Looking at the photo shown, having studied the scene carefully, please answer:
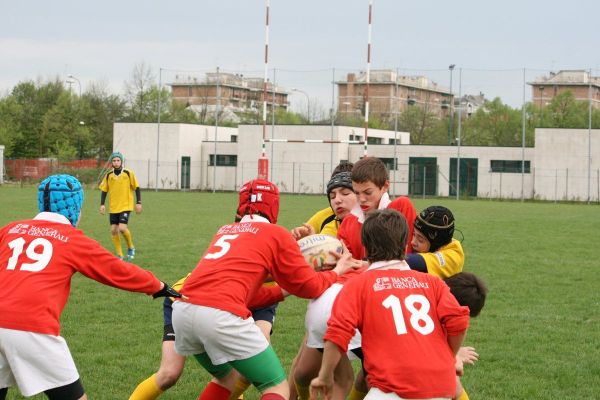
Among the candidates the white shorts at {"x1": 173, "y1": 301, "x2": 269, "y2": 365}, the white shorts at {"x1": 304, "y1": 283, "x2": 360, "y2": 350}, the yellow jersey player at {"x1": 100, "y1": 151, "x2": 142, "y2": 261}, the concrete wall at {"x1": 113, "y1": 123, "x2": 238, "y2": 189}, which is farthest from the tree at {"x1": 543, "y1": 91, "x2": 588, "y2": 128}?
the white shorts at {"x1": 173, "y1": 301, "x2": 269, "y2": 365}

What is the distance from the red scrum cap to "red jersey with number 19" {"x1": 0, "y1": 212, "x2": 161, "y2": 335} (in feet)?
2.38

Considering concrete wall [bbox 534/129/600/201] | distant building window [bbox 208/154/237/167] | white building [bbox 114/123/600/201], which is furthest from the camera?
distant building window [bbox 208/154/237/167]

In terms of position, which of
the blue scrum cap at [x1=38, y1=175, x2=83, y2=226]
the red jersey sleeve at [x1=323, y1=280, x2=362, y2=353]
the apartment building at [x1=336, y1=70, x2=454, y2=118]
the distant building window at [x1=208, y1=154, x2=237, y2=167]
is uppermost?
the apartment building at [x1=336, y1=70, x2=454, y2=118]

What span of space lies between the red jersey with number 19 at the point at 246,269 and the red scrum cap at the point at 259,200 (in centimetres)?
10

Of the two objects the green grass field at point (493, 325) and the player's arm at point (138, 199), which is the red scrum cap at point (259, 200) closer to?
the green grass field at point (493, 325)

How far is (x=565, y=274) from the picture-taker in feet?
46.7

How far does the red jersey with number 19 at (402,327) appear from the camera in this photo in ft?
13.7

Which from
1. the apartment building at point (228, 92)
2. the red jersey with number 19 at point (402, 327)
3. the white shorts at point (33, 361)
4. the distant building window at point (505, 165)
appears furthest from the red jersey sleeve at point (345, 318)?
the apartment building at point (228, 92)

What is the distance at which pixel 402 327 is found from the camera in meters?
4.19

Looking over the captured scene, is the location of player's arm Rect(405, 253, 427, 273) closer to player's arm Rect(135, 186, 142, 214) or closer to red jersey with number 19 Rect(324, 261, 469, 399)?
red jersey with number 19 Rect(324, 261, 469, 399)

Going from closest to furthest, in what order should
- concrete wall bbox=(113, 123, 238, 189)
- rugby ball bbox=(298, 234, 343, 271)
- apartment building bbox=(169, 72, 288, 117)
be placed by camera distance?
rugby ball bbox=(298, 234, 343, 271), concrete wall bbox=(113, 123, 238, 189), apartment building bbox=(169, 72, 288, 117)

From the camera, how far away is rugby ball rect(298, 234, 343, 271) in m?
5.46

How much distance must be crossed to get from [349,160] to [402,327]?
50.9m

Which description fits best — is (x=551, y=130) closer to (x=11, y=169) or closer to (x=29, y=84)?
(x=11, y=169)
